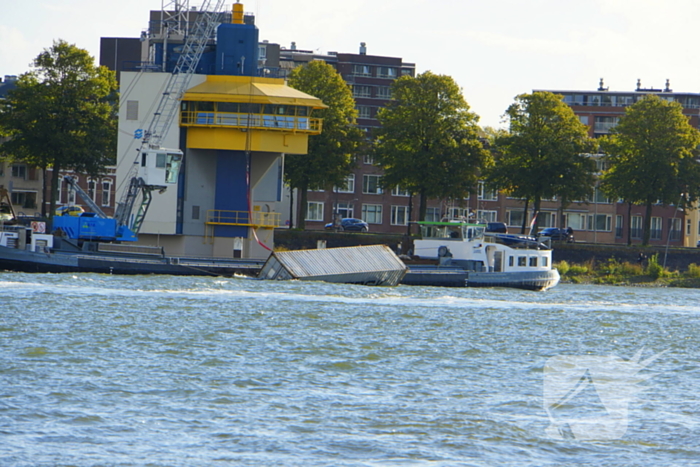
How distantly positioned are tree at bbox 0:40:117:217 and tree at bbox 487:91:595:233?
3286 cm

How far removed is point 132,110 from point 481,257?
2487cm

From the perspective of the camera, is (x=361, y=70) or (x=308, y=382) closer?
(x=308, y=382)

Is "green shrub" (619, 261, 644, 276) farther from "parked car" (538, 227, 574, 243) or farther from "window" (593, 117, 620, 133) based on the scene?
"window" (593, 117, 620, 133)

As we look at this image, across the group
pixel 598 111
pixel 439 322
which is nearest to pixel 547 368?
pixel 439 322

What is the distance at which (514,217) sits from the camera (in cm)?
12494

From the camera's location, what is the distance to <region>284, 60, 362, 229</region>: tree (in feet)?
304

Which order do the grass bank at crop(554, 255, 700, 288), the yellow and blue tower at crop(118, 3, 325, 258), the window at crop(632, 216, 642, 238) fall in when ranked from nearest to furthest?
the yellow and blue tower at crop(118, 3, 325, 258), the grass bank at crop(554, 255, 700, 288), the window at crop(632, 216, 642, 238)

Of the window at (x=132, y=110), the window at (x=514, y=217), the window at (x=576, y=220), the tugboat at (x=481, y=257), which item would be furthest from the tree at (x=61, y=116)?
the window at (x=576, y=220)

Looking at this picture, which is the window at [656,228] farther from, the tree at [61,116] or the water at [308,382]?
the water at [308,382]

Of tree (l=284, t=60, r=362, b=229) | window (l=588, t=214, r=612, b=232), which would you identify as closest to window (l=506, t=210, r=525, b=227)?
window (l=588, t=214, r=612, b=232)

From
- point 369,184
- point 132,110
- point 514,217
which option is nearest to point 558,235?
point 514,217

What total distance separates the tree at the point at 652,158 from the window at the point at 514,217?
21.4 m

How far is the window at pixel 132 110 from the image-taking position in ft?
248

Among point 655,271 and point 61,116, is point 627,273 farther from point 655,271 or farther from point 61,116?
point 61,116
